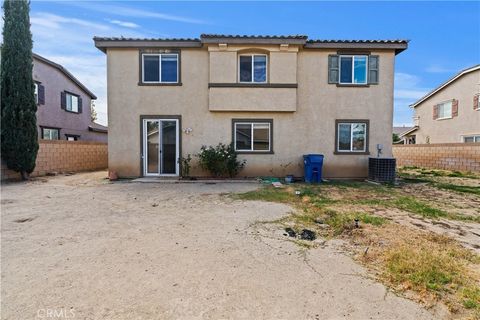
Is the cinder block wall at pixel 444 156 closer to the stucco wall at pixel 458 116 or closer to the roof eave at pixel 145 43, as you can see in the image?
the stucco wall at pixel 458 116

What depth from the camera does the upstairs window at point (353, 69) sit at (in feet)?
39.2

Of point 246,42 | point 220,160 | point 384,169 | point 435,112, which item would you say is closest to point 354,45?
point 246,42

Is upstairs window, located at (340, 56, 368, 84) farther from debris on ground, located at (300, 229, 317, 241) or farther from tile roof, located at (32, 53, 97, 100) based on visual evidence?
tile roof, located at (32, 53, 97, 100)

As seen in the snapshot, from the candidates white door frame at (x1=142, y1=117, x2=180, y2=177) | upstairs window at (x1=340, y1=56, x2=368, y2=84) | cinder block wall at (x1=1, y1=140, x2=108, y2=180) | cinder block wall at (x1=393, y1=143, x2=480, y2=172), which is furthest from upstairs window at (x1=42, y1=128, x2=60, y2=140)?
cinder block wall at (x1=393, y1=143, x2=480, y2=172)

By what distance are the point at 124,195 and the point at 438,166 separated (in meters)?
18.7

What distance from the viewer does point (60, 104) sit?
65.1 feet

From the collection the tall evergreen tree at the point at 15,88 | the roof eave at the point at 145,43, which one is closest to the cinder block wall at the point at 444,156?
the roof eave at the point at 145,43

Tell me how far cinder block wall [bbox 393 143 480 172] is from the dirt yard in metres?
14.8

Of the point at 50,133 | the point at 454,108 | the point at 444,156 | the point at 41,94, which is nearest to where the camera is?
the point at 444,156

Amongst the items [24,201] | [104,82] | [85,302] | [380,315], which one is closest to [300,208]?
[380,315]

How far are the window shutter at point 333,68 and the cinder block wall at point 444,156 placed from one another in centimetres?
983

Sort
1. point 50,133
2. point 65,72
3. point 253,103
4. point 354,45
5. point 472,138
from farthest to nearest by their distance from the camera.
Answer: point 65,72 → point 472,138 → point 50,133 → point 253,103 → point 354,45

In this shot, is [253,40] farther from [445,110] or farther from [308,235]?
[445,110]

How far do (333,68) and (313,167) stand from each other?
15.1 feet
